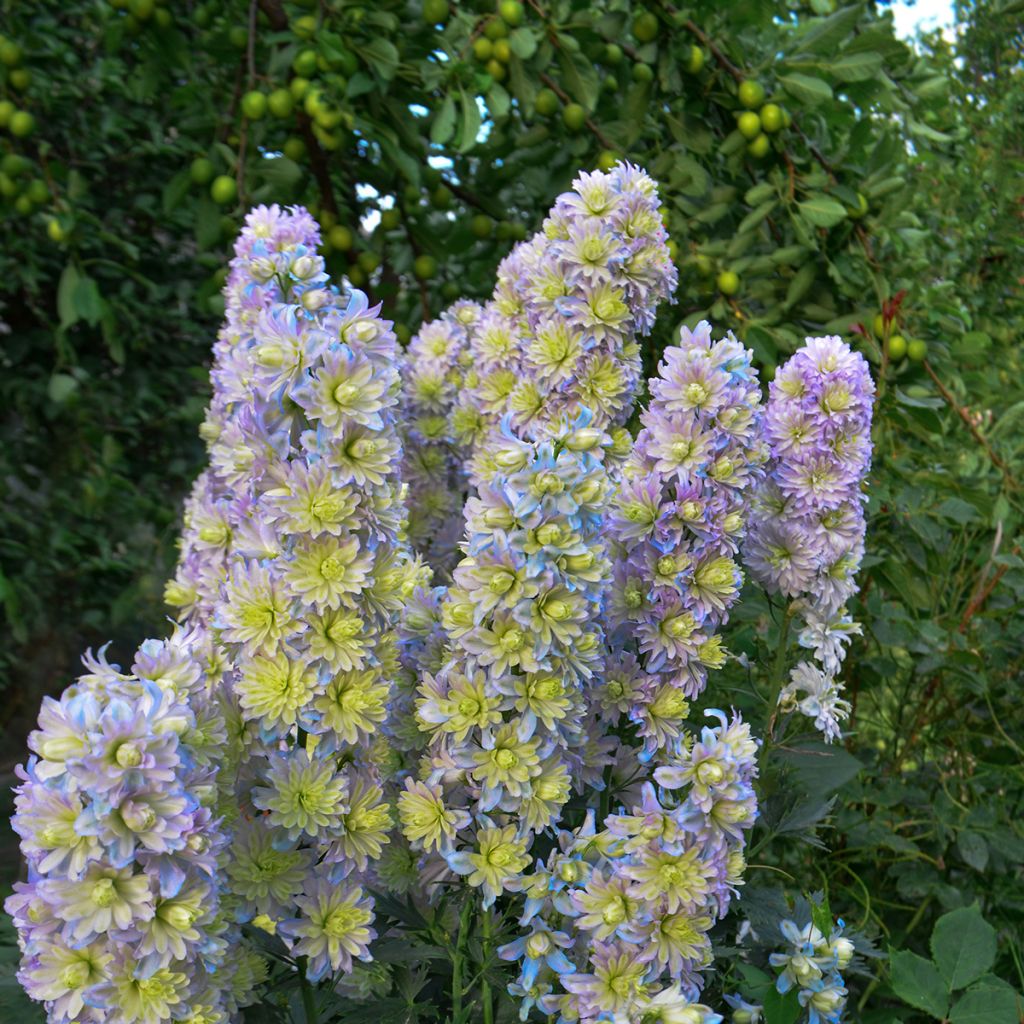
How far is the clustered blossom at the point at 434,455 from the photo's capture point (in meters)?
1.42

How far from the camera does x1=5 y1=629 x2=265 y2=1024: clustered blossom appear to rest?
764 millimetres

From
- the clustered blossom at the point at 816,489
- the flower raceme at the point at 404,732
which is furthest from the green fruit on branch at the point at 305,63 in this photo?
the clustered blossom at the point at 816,489

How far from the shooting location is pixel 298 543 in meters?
0.90

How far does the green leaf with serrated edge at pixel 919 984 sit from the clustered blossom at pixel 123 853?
0.62m

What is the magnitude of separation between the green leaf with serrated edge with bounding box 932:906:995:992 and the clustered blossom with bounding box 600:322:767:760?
15.4 inches

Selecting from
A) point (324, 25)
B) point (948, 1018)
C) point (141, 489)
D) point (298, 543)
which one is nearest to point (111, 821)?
point (298, 543)

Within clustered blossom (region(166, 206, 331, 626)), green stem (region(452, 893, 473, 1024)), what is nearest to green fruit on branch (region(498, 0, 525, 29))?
clustered blossom (region(166, 206, 331, 626))

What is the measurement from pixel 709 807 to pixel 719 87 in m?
1.47

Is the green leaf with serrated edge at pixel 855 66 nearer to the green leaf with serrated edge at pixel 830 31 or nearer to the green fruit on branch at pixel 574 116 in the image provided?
the green leaf with serrated edge at pixel 830 31

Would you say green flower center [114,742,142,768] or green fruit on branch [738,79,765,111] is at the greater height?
green fruit on branch [738,79,765,111]

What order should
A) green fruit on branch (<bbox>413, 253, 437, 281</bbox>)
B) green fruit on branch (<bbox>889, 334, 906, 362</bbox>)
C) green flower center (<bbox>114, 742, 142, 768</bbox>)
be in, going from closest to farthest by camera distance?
1. green flower center (<bbox>114, 742, 142, 768</bbox>)
2. green fruit on branch (<bbox>889, 334, 906, 362</bbox>)
3. green fruit on branch (<bbox>413, 253, 437, 281</bbox>)

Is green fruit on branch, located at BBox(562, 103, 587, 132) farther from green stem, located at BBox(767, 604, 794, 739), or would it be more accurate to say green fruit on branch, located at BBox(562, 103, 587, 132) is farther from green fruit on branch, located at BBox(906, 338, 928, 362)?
green stem, located at BBox(767, 604, 794, 739)

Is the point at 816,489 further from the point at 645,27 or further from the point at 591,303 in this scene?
the point at 645,27

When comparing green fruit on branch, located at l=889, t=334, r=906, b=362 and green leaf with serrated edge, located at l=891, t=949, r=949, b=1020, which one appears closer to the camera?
green leaf with serrated edge, located at l=891, t=949, r=949, b=1020
